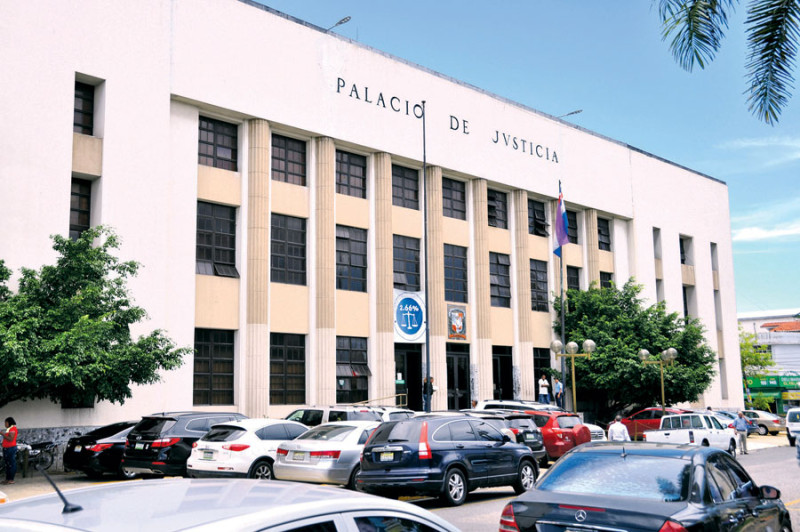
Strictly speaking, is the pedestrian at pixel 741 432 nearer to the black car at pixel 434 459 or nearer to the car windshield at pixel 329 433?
the black car at pixel 434 459

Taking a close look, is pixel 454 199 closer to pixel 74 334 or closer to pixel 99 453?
pixel 74 334

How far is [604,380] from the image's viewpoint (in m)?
39.3

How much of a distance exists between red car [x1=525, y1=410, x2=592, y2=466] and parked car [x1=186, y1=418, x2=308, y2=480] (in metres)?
8.76

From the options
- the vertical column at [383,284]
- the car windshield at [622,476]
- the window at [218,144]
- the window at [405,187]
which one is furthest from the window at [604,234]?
the car windshield at [622,476]

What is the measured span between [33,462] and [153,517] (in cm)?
2122

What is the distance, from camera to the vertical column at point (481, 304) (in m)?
36.2

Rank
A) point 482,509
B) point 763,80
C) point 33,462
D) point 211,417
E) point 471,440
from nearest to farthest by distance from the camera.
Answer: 1. point 763,80
2. point 482,509
3. point 471,440
4. point 211,417
5. point 33,462

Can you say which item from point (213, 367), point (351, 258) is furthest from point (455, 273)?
point (213, 367)

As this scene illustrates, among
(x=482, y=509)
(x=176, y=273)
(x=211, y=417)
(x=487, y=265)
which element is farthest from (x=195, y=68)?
(x=482, y=509)

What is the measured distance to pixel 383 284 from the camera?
32.7 m

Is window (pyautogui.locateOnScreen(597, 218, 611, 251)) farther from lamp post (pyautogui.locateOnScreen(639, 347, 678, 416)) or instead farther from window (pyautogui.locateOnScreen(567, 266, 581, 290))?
lamp post (pyautogui.locateOnScreen(639, 347, 678, 416))

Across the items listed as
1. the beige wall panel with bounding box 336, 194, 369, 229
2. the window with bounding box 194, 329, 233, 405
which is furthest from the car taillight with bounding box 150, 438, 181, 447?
the beige wall panel with bounding box 336, 194, 369, 229

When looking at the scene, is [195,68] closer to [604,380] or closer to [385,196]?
[385,196]

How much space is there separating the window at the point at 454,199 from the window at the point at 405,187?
1781 millimetres
